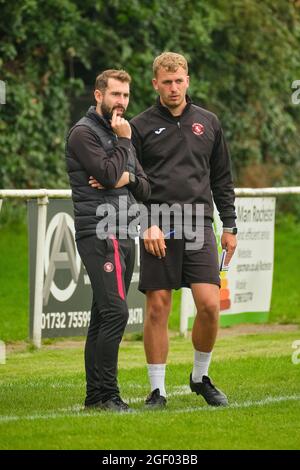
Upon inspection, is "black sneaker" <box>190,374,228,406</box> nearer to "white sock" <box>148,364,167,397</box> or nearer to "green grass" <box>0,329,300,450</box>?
"green grass" <box>0,329,300,450</box>

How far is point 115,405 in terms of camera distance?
8.64m

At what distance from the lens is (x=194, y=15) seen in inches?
937

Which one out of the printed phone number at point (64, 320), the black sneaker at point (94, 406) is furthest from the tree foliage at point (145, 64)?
the black sneaker at point (94, 406)

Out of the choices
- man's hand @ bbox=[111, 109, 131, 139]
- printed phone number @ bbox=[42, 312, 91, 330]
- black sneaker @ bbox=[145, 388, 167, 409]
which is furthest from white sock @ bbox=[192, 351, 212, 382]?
printed phone number @ bbox=[42, 312, 91, 330]

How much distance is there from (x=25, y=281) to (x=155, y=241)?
965 centimetres

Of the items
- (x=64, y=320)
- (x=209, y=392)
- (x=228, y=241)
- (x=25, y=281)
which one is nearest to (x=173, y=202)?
(x=228, y=241)

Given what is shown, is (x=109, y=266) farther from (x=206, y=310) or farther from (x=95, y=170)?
(x=206, y=310)

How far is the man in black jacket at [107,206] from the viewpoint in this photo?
856 centimetres

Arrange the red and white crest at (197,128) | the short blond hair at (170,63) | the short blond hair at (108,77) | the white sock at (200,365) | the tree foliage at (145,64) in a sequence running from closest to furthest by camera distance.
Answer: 1. the short blond hair at (108,77)
2. the short blond hair at (170,63)
3. the red and white crest at (197,128)
4. the white sock at (200,365)
5. the tree foliage at (145,64)

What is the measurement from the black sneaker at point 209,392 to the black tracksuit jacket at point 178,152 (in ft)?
3.54

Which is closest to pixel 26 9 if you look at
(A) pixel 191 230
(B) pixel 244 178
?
(B) pixel 244 178

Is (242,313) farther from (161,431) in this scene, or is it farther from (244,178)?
(244,178)

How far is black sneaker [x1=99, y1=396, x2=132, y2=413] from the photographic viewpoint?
860 cm

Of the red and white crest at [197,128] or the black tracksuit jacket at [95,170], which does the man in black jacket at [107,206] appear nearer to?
the black tracksuit jacket at [95,170]
